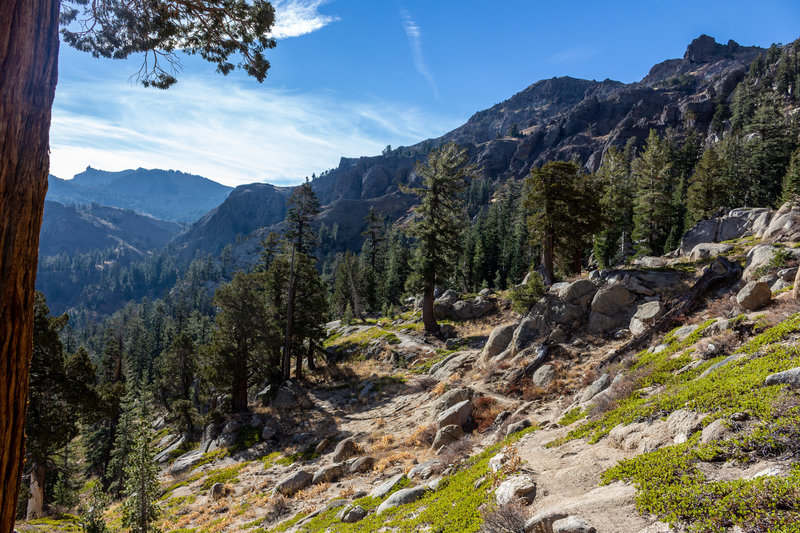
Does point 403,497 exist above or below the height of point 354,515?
above

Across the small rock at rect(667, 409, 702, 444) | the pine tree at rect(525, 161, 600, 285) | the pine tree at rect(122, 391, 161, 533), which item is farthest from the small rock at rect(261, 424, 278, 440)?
the pine tree at rect(525, 161, 600, 285)

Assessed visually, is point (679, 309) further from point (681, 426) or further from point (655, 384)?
point (681, 426)

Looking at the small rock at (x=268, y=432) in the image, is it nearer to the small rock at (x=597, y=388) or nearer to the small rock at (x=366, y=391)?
the small rock at (x=366, y=391)

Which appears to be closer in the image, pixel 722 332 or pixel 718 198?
pixel 722 332

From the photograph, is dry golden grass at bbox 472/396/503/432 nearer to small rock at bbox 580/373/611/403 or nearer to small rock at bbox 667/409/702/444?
small rock at bbox 580/373/611/403

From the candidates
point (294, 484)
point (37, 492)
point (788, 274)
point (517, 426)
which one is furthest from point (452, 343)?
point (37, 492)

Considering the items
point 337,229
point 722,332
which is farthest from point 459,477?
point 337,229

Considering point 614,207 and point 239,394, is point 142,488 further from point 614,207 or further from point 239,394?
point 614,207

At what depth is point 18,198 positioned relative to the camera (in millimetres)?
2639

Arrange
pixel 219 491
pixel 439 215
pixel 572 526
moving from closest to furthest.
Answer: pixel 572 526 < pixel 219 491 < pixel 439 215

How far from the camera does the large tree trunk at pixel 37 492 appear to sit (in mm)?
18016

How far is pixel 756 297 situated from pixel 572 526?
11.3 meters

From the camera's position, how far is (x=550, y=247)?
88.5 ft

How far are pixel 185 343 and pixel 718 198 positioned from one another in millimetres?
65197
